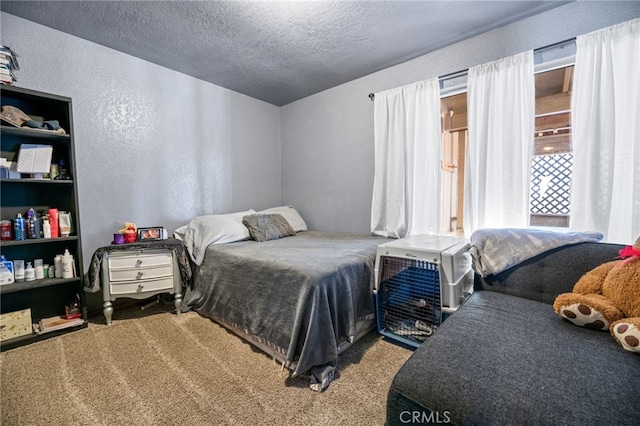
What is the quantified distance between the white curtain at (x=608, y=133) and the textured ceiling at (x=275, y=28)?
45 cm

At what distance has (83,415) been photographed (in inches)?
47.2

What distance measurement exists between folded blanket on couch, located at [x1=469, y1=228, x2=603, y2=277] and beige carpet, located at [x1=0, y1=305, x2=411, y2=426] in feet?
2.53

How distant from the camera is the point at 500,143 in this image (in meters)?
2.00

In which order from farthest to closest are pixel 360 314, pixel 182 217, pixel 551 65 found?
pixel 182 217
pixel 551 65
pixel 360 314

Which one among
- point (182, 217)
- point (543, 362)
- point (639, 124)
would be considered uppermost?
point (639, 124)

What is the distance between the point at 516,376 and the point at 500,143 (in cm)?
177

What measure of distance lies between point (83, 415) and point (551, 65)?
3.52 metres

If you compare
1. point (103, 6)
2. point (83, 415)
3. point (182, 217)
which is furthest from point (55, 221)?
point (103, 6)

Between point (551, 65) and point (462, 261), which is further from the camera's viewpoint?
point (551, 65)

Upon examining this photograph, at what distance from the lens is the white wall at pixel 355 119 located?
5.79 ft

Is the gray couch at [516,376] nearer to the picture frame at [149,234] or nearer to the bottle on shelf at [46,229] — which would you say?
the picture frame at [149,234]

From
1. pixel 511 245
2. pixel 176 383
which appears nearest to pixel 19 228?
pixel 176 383

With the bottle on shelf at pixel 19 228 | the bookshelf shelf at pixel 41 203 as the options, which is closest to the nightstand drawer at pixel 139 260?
the bookshelf shelf at pixel 41 203

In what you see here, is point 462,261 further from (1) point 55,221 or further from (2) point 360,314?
(1) point 55,221
